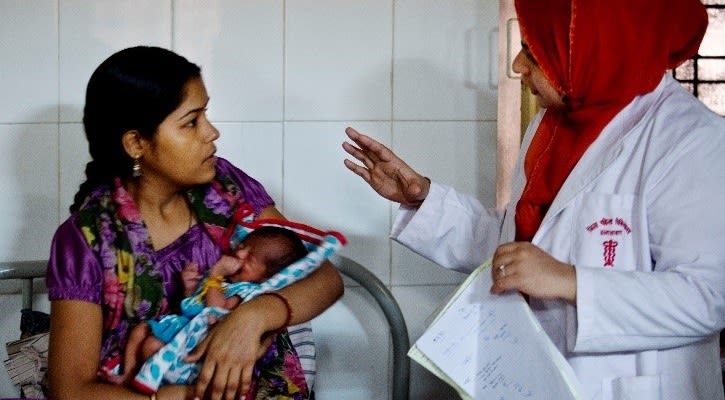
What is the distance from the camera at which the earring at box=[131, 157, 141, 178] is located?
1776 mm

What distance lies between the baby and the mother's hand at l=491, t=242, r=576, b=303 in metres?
0.50

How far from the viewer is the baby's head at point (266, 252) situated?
1733 mm

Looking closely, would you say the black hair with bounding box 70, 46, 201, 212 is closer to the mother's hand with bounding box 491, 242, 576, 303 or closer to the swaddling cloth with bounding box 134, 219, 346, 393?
the swaddling cloth with bounding box 134, 219, 346, 393

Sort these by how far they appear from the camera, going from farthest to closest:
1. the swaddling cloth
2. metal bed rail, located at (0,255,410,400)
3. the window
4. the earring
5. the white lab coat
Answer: the window
metal bed rail, located at (0,255,410,400)
the earring
the swaddling cloth
the white lab coat

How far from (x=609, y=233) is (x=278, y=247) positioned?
651 millimetres

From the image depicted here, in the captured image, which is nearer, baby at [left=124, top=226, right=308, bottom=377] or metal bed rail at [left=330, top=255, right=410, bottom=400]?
baby at [left=124, top=226, right=308, bottom=377]

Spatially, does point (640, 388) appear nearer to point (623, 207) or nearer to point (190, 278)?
point (623, 207)

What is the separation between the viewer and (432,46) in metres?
2.52

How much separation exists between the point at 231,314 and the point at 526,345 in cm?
55

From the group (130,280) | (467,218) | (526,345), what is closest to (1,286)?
(130,280)

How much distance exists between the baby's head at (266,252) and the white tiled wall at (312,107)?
2.48 ft

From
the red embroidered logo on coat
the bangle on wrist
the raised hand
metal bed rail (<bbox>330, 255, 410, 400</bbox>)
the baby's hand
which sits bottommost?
metal bed rail (<bbox>330, 255, 410, 400</bbox>)

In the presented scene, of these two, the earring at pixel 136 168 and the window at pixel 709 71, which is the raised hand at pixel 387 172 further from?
the window at pixel 709 71

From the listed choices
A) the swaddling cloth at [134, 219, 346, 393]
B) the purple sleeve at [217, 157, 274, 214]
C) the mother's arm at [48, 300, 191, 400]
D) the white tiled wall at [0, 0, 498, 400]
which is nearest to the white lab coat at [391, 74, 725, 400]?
the swaddling cloth at [134, 219, 346, 393]
